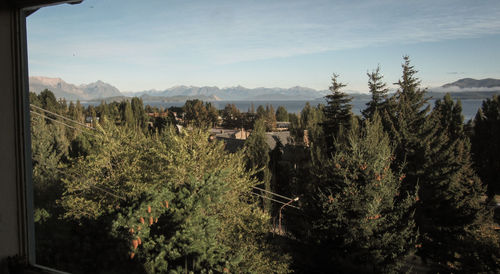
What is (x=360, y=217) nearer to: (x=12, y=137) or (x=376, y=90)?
(x=12, y=137)

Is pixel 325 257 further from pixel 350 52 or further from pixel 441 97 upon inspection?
pixel 441 97

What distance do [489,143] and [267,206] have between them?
22.9 ft

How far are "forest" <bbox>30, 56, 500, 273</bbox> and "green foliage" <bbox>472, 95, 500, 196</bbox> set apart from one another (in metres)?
0.04

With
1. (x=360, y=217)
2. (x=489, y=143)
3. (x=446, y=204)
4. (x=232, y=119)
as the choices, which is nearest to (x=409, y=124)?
(x=489, y=143)

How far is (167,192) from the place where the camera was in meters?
3.91

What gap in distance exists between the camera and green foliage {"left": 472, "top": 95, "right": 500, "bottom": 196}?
8.38m

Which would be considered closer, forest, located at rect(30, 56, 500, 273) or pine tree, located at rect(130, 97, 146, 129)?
forest, located at rect(30, 56, 500, 273)

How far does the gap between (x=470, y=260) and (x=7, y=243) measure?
16.0ft

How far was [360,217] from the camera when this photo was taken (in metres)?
5.08

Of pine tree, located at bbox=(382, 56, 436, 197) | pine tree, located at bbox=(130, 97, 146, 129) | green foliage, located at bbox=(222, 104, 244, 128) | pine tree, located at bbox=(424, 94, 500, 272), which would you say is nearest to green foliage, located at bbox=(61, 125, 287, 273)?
pine tree, located at bbox=(424, 94, 500, 272)

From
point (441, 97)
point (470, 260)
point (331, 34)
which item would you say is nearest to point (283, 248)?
point (470, 260)

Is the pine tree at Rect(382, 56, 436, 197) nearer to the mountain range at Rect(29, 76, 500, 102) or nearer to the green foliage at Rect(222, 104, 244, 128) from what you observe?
the mountain range at Rect(29, 76, 500, 102)

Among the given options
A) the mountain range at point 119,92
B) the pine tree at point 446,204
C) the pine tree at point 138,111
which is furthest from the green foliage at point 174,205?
the pine tree at point 138,111

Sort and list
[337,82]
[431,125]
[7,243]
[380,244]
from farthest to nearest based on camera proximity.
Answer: [337,82] < [431,125] < [380,244] < [7,243]
